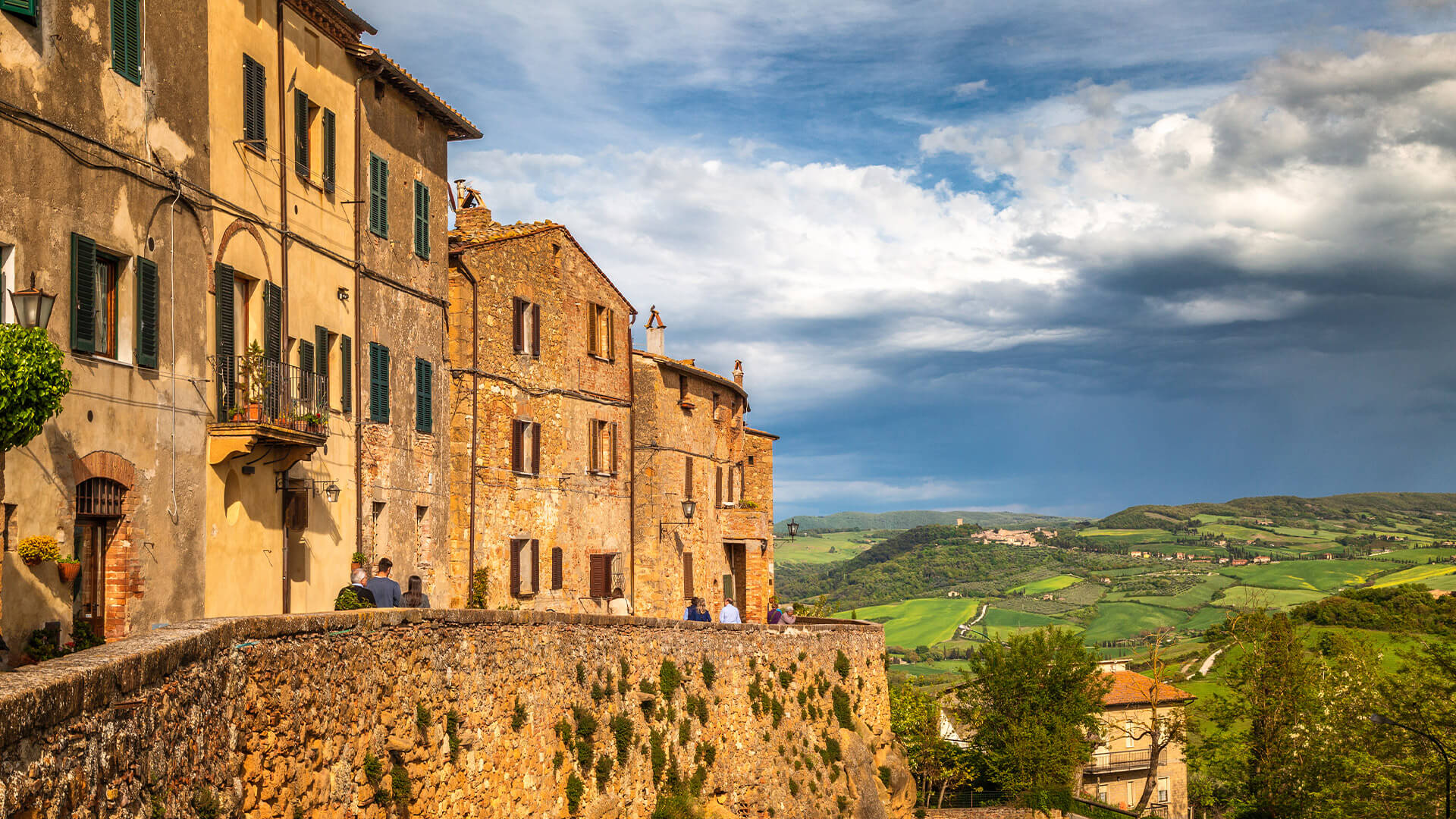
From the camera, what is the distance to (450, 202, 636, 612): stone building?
28.6m

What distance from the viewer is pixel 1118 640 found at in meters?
143

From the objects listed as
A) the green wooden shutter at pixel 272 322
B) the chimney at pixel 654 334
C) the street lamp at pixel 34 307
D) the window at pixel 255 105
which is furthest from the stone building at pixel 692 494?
the street lamp at pixel 34 307

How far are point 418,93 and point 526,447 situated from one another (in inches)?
385

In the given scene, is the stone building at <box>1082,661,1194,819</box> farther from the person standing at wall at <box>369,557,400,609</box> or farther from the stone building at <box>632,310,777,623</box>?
the person standing at wall at <box>369,557,400,609</box>

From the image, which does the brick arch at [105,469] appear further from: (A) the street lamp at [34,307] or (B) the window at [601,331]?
(B) the window at [601,331]

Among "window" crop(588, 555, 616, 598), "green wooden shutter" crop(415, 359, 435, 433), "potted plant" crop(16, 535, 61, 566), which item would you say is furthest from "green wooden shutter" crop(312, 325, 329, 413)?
"window" crop(588, 555, 616, 598)

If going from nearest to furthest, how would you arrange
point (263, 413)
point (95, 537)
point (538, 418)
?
point (95, 537)
point (263, 413)
point (538, 418)

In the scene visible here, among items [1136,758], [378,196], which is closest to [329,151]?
[378,196]

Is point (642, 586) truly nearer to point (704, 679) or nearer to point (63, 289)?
point (704, 679)

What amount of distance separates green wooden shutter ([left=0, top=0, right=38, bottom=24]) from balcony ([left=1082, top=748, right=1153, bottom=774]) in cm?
7507

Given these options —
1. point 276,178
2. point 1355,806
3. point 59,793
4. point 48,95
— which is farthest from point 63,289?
point 1355,806

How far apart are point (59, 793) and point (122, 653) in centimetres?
119

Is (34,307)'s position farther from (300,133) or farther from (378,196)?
(378,196)

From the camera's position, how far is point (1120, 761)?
259 feet
